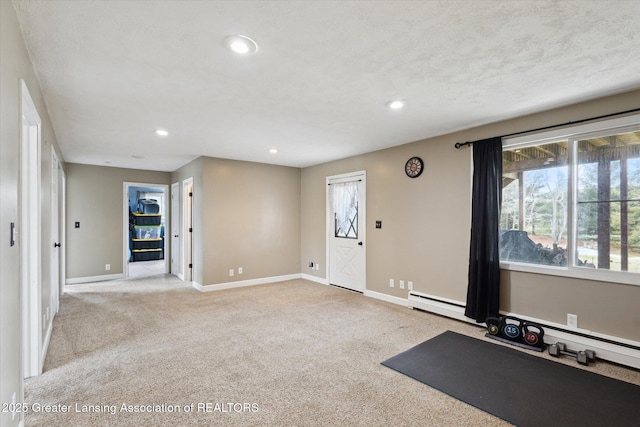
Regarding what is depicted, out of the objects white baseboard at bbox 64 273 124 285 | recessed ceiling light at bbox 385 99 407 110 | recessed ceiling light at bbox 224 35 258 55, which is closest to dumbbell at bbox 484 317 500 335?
recessed ceiling light at bbox 385 99 407 110

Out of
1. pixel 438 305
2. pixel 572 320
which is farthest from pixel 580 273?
pixel 438 305

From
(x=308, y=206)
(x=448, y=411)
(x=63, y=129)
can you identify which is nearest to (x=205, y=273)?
(x=308, y=206)

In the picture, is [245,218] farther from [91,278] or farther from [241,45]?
[241,45]

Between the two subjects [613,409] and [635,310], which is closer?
[613,409]

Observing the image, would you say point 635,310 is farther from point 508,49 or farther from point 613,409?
point 508,49

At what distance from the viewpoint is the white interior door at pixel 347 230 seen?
5.35 m

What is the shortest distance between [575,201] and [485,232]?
2.91ft

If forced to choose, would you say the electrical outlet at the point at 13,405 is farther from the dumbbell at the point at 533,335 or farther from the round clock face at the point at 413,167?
the round clock face at the point at 413,167

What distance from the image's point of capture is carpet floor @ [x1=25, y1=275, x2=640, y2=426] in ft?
6.75

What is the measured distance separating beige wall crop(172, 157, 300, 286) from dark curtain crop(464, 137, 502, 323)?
3.83m

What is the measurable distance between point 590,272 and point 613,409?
127 cm

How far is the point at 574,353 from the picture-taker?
287 cm

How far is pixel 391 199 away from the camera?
4832 millimetres

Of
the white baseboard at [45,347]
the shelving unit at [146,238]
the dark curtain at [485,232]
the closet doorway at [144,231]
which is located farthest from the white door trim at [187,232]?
the dark curtain at [485,232]
